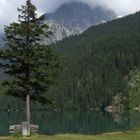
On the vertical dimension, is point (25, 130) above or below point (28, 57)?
below

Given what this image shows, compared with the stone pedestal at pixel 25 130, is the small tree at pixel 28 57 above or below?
above

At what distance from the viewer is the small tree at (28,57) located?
6177cm

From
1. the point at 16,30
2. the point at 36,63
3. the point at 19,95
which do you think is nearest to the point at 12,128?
the point at 19,95

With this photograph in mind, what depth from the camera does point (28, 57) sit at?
61.3 meters

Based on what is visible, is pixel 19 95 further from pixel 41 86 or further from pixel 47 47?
pixel 47 47

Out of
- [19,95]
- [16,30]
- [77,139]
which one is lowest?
[77,139]

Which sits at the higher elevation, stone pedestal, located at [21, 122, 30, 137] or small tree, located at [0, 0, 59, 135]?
small tree, located at [0, 0, 59, 135]

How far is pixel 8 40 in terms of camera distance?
6312 cm

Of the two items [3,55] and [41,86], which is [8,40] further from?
[41,86]

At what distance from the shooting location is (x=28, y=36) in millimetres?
62625

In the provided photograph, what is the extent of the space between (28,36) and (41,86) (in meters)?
7.12

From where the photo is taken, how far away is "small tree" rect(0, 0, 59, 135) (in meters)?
61.8

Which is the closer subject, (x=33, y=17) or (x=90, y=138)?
(x=90, y=138)

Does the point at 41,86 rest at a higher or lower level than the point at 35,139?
higher
